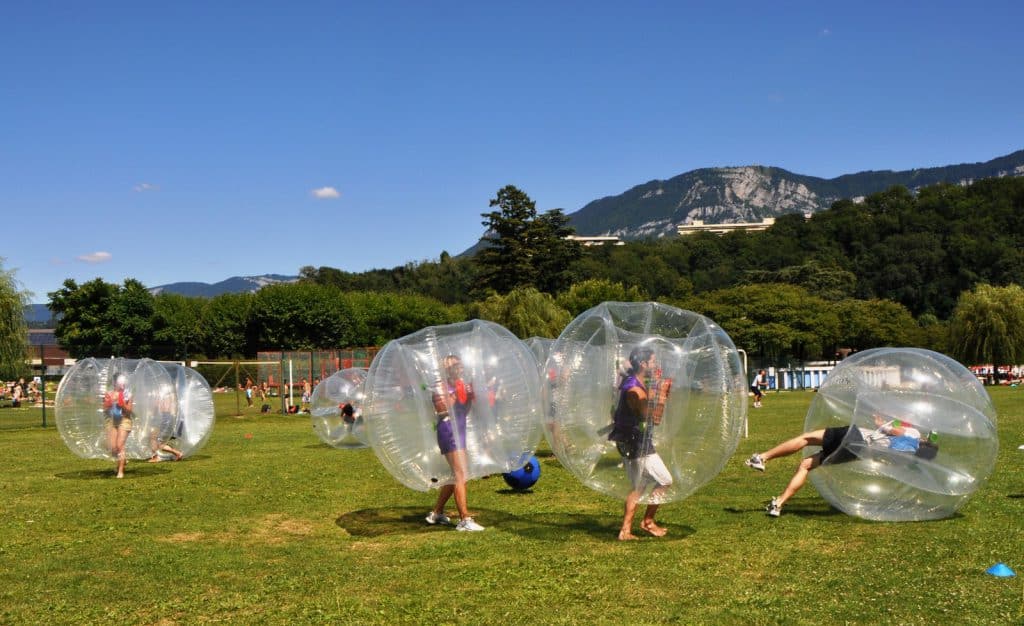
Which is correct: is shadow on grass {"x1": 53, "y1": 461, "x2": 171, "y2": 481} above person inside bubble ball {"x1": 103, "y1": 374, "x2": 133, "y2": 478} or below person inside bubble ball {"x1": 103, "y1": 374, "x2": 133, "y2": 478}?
below

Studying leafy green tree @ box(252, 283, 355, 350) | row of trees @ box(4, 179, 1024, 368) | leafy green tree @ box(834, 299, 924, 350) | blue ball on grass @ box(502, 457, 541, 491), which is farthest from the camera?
leafy green tree @ box(834, 299, 924, 350)

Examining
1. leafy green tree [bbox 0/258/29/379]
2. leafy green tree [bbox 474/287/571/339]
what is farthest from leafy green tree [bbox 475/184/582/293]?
leafy green tree [bbox 0/258/29/379]

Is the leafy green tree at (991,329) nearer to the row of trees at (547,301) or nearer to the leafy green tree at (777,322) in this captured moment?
the row of trees at (547,301)

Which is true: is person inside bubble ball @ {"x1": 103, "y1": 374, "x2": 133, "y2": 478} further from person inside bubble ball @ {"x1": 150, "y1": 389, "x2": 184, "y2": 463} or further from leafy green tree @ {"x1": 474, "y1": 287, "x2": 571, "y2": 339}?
leafy green tree @ {"x1": 474, "y1": 287, "x2": 571, "y2": 339}

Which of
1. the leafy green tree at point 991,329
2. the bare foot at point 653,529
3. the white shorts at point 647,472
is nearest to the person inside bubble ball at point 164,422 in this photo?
the bare foot at point 653,529

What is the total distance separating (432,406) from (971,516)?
22.7ft

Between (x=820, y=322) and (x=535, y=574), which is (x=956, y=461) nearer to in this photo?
(x=535, y=574)

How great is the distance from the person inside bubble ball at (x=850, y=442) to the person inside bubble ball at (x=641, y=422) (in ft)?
7.39

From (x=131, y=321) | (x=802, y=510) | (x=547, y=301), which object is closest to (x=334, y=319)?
(x=131, y=321)

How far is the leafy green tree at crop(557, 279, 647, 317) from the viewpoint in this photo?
262 ft

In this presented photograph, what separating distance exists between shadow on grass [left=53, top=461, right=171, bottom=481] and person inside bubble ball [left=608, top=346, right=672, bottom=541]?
473 inches

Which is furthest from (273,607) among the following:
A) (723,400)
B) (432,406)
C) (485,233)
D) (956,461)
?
(485,233)

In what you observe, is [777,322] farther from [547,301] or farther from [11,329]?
[11,329]

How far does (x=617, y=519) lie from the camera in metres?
12.1
